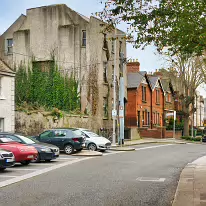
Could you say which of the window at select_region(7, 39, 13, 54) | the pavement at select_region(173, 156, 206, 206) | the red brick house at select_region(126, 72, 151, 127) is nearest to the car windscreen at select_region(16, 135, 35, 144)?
the pavement at select_region(173, 156, 206, 206)

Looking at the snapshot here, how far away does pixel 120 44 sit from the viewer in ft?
148

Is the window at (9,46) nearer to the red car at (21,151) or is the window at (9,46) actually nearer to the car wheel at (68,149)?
the car wheel at (68,149)

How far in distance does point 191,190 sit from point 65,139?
1442 cm

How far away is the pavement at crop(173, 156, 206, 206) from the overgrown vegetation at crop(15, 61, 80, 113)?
23786 millimetres

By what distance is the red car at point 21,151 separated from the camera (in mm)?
17438

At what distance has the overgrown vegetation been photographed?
38.3 m

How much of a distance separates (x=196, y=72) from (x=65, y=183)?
123 ft

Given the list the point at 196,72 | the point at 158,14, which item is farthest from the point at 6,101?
the point at 196,72

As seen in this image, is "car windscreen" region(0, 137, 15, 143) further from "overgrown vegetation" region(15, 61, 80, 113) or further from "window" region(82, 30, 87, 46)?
"window" region(82, 30, 87, 46)

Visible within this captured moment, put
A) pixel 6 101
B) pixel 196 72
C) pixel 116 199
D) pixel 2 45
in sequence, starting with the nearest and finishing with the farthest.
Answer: pixel 116 199
pixel 6 101
pixel 2 45
pixel 196 72

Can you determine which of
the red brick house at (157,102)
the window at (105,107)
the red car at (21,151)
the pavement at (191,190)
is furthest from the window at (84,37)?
the pavement at (191,190)

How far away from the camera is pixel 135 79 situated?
2042 inches

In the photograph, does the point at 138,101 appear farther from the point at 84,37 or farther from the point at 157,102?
the point at 84,37

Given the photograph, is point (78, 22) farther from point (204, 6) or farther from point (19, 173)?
point (204, 6)
